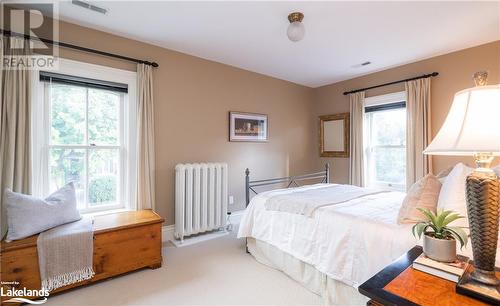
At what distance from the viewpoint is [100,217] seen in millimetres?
2424

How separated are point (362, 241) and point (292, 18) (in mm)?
2123

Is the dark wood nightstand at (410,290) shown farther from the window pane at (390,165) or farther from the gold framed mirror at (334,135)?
the gold framed mirror at (334,135)

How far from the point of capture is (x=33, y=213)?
1.88 metres

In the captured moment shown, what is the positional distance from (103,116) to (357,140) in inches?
153

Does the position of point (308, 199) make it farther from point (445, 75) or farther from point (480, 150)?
point (445, 75)

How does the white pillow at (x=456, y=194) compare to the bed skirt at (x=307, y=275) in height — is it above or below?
above

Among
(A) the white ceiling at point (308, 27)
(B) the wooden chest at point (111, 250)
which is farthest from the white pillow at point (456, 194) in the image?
(B) the wooden chest at point (111, 250)

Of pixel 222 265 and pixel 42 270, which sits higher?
pixel 42 270

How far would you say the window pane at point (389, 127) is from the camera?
12.1ft

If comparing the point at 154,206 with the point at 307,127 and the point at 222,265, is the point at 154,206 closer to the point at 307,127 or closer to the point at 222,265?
the point at 222,265

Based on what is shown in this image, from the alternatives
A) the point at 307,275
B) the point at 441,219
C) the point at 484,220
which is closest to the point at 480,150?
the point at 484,220

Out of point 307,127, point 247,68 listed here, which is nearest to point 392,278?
point 247,68

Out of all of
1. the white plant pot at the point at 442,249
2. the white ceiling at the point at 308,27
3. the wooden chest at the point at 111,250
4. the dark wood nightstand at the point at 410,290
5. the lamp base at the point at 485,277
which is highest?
the white ceiling at the point at 308,27

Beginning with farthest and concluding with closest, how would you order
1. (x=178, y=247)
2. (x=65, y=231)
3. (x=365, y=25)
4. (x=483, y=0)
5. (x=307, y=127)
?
1. (x=307, y=127)
2. (x=178, y=247)
3. (x=365, y=25)
4. (x=483, y=0)
5. (x=65, y=231)
